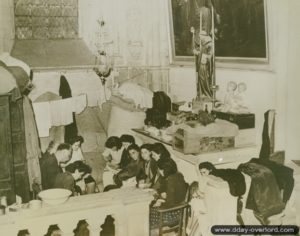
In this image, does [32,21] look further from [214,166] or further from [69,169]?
[214,166]

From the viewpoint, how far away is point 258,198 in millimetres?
2592

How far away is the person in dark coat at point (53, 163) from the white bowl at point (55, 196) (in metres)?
0.03

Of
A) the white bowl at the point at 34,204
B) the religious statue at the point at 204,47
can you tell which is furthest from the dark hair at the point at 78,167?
the religious statue at the point at 204,47

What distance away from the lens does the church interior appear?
88.1 inches

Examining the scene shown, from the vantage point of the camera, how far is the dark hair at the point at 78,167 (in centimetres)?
234

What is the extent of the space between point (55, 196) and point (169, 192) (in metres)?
0.63

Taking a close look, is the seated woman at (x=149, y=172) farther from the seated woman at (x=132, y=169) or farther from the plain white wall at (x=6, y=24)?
the plain white wall at (x=6, y=24)

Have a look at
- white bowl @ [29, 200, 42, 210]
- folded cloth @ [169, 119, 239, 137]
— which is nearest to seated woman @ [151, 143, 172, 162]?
folded cloth @ [169, 119, 239, 137]

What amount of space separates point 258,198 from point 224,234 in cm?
29

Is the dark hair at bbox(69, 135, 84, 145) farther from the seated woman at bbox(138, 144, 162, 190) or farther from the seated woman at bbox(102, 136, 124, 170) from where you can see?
the seated woman at bbox(138, 144, 162, 190)

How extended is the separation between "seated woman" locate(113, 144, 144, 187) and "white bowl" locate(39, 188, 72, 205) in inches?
11.1

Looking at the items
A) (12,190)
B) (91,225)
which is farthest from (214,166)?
(12,190)

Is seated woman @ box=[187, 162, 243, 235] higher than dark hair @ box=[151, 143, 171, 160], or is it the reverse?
dark hair @ box=[151, 143, 171, 160]

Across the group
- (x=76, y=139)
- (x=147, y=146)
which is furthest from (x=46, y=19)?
(x=147, y=146)
